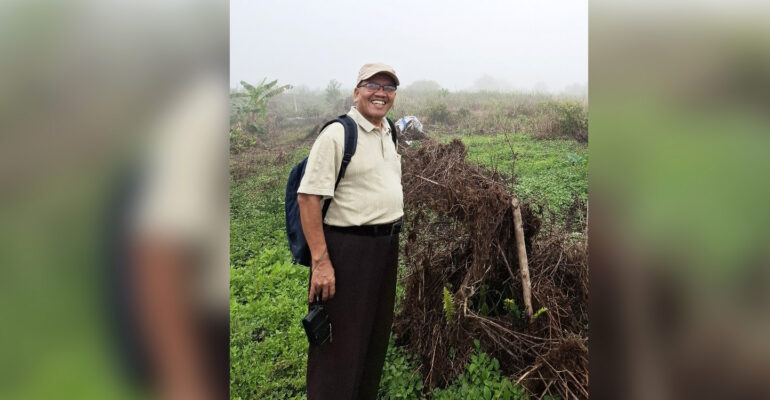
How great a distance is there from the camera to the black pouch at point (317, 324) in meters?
1.83

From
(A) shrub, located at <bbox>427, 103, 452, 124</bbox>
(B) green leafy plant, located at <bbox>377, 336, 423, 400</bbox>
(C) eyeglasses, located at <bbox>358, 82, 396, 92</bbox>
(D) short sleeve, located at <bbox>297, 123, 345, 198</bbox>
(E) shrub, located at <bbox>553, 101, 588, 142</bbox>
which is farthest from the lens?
(A) shrub, located at <bbox>427, 103, 452, 124</bbox>

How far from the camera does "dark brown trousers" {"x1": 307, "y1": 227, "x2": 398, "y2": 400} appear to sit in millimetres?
1897

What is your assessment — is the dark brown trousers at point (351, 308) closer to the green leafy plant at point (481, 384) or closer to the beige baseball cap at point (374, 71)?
the beige baseball cap at point (374, 71)

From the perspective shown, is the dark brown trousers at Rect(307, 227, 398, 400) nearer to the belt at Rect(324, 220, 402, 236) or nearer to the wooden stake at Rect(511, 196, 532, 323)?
the belt at Rect(324, 220, 402, 236)

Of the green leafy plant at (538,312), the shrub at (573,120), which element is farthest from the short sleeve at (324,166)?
the shrub at (573,120)

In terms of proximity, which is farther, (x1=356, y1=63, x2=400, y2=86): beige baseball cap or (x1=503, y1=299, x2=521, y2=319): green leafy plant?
(x1=503, y1=299, x2=521, y2=319): green leafy plant

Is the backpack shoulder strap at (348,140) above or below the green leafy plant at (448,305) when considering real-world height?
above

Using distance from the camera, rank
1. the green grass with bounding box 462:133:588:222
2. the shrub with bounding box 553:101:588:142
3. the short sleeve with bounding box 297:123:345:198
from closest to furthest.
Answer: the short sleeve with bounding box 297:123:345:198
the green grass with bounding box 462:133:588:222
the shrub with bounding box 553:101:588:142

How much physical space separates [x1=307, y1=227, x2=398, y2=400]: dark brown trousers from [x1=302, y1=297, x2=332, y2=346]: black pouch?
53 millimetres

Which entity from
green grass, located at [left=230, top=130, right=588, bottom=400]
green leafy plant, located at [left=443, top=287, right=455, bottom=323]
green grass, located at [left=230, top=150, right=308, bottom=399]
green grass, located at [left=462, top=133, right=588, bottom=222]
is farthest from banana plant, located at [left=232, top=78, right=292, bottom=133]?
green leafy plant, located at [left=443, top=287, right=455, bottom=323]
